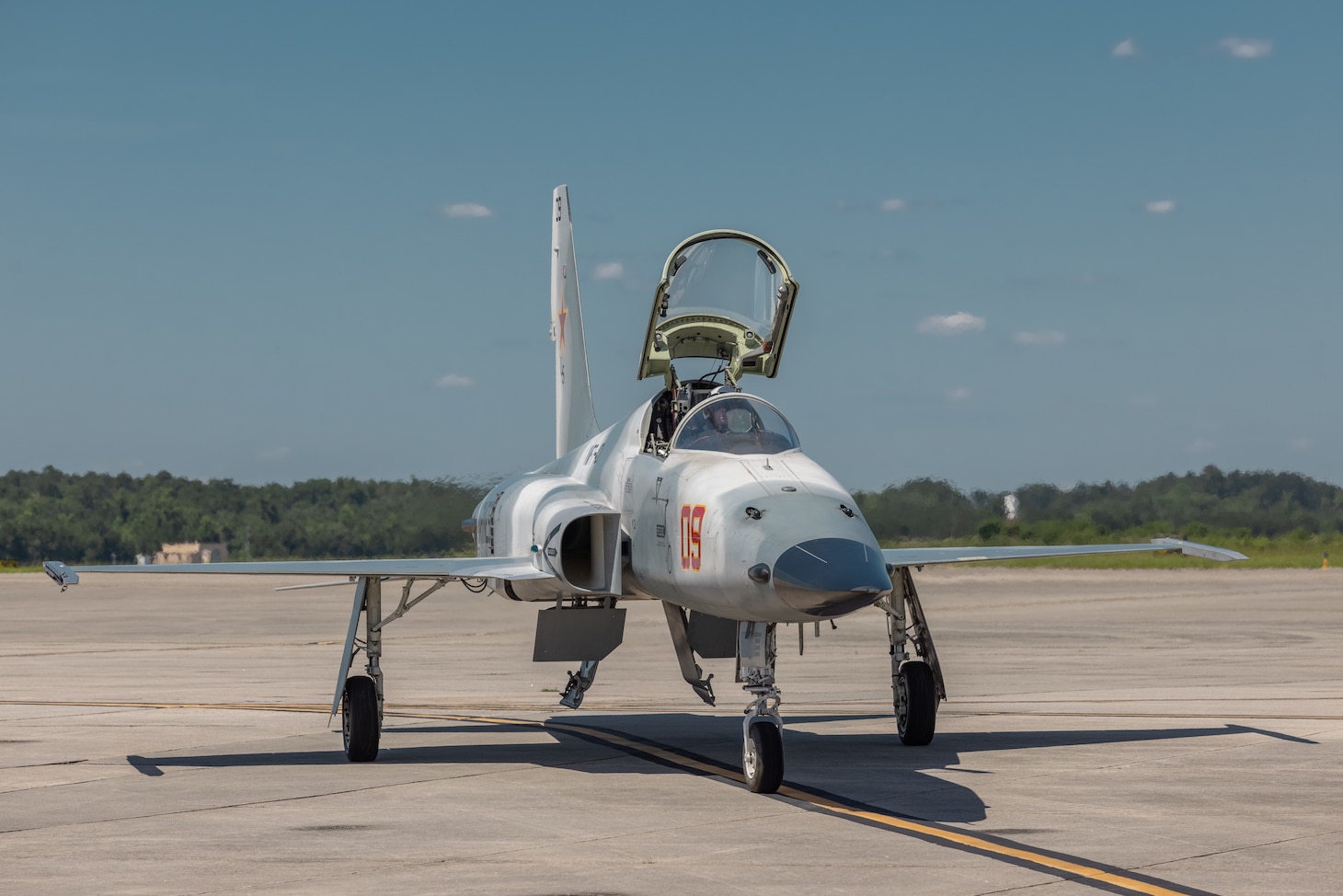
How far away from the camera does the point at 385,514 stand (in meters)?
31.0

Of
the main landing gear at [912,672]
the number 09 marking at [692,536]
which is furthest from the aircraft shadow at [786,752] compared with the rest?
the number 09 marking at [692,536]

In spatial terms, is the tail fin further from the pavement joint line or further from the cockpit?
the pavement joint line

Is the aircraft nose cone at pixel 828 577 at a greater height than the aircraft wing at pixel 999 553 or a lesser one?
lesser

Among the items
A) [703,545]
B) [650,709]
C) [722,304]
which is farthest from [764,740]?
[650,709]

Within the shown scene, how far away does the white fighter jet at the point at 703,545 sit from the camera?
11.0 m

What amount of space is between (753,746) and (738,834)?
1638 mm

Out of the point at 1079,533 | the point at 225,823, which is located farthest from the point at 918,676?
the point at 1079,533

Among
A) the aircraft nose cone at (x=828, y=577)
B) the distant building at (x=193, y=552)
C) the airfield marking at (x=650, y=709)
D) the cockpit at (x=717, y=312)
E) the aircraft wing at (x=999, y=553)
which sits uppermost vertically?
the cockpit at (x=717, y=312)

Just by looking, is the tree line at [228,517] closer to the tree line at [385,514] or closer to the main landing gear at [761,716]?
the tree line at [385,514]

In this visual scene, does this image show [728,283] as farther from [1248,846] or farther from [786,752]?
[1248,846]

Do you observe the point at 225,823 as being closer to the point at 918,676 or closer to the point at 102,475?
the point at 918,676

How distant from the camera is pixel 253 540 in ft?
145

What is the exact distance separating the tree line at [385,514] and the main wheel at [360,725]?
12.2m

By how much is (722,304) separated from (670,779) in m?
4.81
